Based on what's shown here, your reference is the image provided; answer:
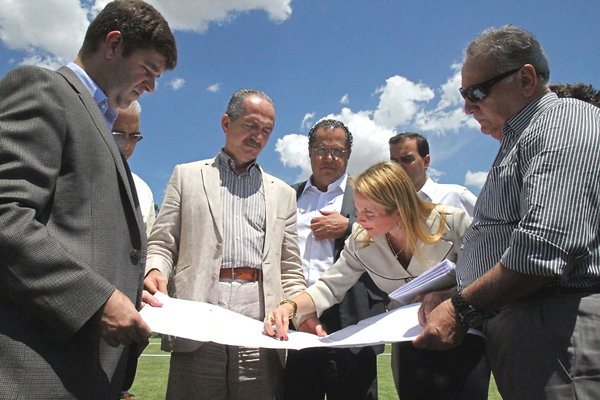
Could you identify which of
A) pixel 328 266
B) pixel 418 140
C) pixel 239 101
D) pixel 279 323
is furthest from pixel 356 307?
pixel 418 140

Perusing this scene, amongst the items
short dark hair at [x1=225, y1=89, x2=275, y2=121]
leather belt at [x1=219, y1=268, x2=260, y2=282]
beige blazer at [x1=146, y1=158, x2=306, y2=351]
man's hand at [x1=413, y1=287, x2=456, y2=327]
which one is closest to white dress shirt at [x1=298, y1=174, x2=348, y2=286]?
beige blazer at [x1=146, y1=158, x2=306, y2=351]

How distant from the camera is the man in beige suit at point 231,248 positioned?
3.12 m

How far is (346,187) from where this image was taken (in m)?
4.64

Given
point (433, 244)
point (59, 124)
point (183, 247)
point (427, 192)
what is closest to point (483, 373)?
point (433, 244)

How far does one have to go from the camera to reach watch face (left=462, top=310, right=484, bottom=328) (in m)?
1.84

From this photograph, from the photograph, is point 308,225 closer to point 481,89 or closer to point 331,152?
point 331,152

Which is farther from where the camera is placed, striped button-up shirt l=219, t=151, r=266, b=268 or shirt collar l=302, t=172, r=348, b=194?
shirt collar l=302, t=172, r=348, b=194

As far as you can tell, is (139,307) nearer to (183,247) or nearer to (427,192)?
(183,247)

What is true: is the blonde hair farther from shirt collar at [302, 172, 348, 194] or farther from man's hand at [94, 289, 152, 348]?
man's hand at [94, 289, 152, 348]

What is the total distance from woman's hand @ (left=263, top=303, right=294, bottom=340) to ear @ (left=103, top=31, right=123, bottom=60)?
158cm

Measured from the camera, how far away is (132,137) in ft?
14.1

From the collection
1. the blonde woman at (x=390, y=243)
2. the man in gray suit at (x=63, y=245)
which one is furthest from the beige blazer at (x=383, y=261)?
the man in gray suit at (x=63, y=245)

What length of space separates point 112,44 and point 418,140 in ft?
13.1

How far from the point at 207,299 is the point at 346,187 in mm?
1973
